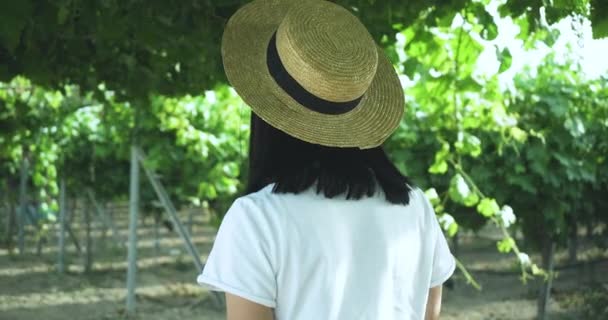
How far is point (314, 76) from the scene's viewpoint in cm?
144

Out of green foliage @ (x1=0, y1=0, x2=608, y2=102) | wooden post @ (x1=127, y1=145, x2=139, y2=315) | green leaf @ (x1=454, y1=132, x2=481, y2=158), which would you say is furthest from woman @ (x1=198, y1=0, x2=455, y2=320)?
wooden post @ (x1=127, y1=145, x2=139, y2=315)

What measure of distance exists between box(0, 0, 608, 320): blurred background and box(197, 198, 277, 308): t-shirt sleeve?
1009mm

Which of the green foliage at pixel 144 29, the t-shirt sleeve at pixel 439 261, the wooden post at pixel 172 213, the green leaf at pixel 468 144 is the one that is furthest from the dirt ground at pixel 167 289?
the t-shirt sleeve at pixel 439 261

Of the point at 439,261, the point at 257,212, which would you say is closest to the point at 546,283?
the point at 439,261

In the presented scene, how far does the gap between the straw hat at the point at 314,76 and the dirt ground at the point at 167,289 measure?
251 inches

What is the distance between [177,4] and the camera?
2.90m

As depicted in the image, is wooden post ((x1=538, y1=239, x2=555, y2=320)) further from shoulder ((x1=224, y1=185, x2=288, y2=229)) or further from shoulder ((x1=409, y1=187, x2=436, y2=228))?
shoulder ((x1=224, y1=185, x2=288, y2=229))

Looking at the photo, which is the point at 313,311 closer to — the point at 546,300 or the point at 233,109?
the point at 546,300

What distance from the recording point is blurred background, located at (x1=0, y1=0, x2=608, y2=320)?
306 cm

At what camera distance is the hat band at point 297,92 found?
146 cm

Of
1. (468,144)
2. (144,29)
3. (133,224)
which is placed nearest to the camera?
(144,29)

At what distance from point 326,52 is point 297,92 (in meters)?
0.09

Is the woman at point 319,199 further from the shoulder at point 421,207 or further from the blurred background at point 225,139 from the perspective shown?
the blurred background at point 225,139

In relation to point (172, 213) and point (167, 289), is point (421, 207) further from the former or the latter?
point (167, 289)
